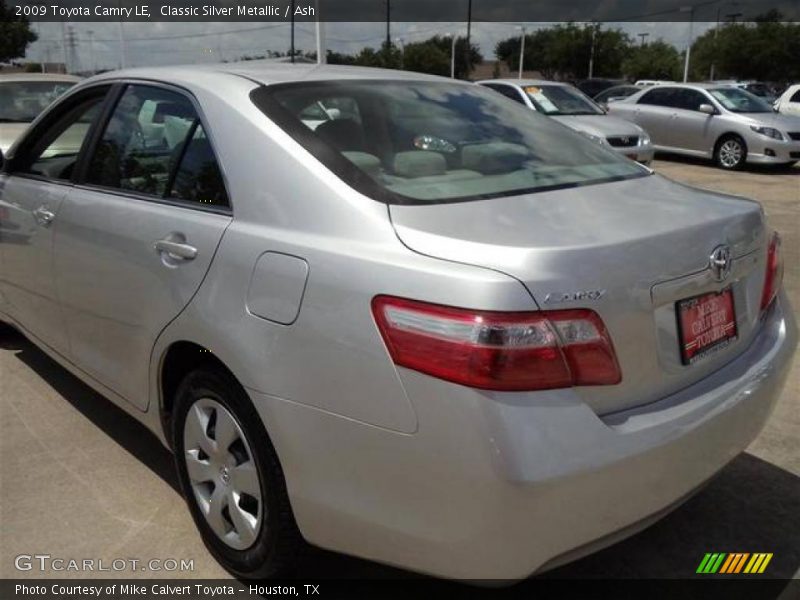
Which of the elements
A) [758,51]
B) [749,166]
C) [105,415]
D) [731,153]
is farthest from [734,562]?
[758,51]

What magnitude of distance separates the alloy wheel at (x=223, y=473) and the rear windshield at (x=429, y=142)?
0.86 meters

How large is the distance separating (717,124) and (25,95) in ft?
36.8

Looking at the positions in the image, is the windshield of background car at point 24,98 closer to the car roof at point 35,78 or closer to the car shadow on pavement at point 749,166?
the car roof at point 35,78

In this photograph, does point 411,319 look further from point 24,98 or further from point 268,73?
point 24,98

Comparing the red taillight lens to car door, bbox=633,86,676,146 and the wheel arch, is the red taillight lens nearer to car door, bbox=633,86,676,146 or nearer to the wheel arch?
the wheel arch

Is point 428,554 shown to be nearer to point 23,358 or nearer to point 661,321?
point 661,321

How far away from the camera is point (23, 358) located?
451 cm

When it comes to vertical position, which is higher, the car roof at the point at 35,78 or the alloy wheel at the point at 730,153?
the car roof at the point at 35,78

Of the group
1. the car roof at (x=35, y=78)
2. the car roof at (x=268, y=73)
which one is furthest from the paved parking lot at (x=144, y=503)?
the car roof at (x=35, y=78)

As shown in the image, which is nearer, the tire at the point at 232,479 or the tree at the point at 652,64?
the tire at the point at 232,479

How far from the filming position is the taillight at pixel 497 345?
173 centimetres

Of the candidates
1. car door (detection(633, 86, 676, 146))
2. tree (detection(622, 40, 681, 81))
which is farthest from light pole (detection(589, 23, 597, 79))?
car door (detection(633, 86, 676, 146))

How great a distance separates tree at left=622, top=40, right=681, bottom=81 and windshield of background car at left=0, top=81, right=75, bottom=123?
58.9m

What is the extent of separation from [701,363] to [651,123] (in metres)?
14.0
